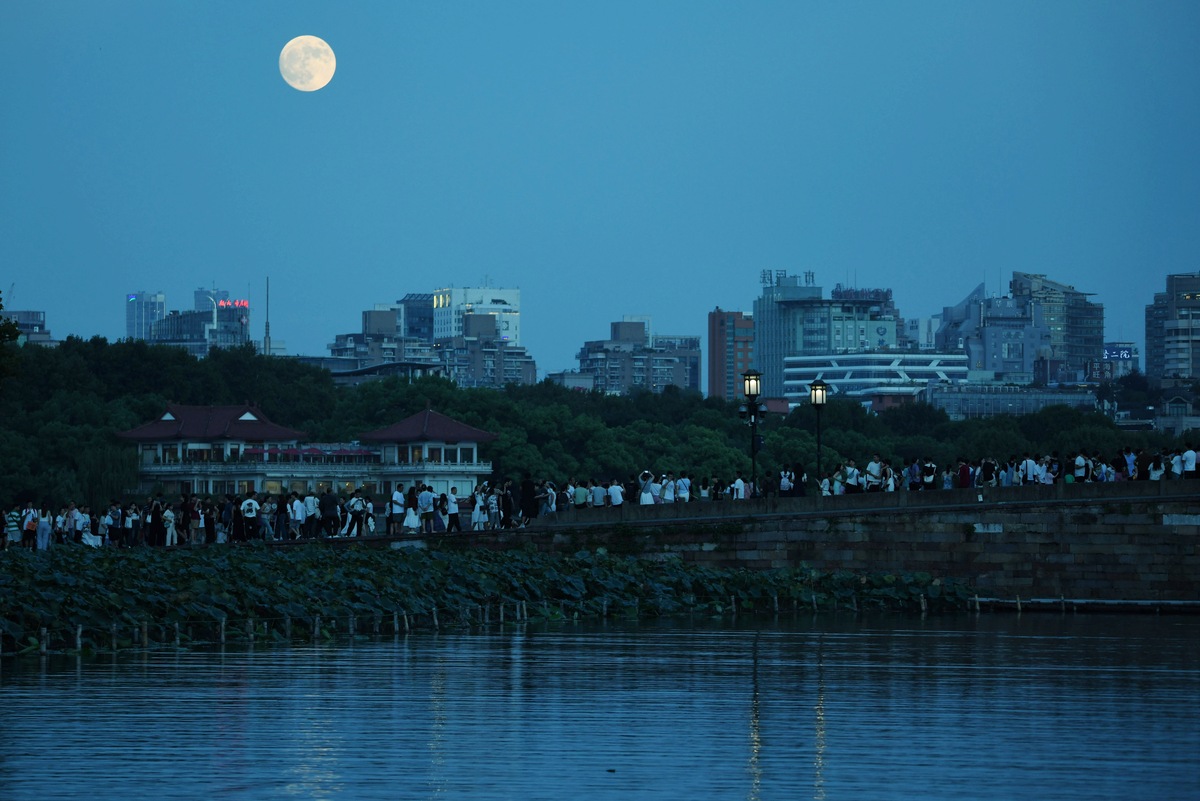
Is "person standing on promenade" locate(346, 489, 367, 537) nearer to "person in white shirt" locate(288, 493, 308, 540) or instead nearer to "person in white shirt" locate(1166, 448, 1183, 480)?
"person in white shirt" locate(288, 493, 308, 540)

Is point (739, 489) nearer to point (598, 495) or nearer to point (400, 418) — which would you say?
point (598, 495)

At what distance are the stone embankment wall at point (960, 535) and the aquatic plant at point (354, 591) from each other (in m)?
0.82

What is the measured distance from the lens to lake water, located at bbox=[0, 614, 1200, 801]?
34.5 ft

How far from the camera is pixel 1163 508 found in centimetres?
2781

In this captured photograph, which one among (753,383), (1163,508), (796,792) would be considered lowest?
(796,792)

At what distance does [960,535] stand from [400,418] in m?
60.2

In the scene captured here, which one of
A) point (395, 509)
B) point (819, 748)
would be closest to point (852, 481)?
point (395, 509)

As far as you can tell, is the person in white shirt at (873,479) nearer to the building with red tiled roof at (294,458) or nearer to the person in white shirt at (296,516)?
the person in white shirt at (296,516)

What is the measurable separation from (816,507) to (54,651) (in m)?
Result: 15.6

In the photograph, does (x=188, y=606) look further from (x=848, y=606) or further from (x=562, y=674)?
(x=848, y=606)

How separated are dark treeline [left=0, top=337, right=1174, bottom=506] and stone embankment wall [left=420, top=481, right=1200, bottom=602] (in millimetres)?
38378

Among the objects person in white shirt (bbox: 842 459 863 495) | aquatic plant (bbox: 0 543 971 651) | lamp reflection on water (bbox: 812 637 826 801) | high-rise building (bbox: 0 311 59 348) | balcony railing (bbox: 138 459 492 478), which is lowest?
lamp reflection on water (bbox: 812 637 826 801)

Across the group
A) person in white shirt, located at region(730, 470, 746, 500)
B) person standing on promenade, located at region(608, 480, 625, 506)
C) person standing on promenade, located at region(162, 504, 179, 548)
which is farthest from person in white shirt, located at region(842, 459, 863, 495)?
person standing on promenade, located at region(162, 504, 179, 548)

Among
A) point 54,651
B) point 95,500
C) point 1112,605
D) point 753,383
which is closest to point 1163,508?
point 1112,605
